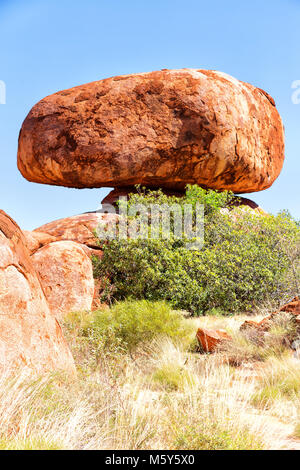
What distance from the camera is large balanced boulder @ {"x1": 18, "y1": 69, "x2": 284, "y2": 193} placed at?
14609mm

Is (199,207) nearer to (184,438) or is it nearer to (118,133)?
(118,133)

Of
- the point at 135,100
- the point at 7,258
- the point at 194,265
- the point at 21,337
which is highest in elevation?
the point at 135,100

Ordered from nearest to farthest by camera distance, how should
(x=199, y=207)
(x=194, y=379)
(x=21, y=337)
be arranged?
(x=21, y=337)
(x=194, y=379)
(x=199, y=207)

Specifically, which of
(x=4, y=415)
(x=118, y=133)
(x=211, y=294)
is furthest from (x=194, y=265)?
(x=4, y=415)

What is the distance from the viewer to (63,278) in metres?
9.70

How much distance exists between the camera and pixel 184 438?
304cm

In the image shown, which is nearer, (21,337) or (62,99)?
(21,337)

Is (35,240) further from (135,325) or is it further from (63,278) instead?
(135,325)

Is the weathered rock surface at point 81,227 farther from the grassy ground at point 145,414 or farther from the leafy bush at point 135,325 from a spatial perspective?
the grassy ground at point 145,414

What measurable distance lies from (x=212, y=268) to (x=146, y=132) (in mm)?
5685

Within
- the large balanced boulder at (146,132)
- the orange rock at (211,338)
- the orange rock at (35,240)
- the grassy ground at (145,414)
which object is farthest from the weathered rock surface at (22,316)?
the large balanced boulder at (146,132)

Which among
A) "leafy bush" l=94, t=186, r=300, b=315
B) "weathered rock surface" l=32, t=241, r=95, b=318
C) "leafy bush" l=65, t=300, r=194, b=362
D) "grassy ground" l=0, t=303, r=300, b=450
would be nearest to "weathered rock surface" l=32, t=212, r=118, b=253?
"leafy bush" l=94, t=186, r=300, b=315
